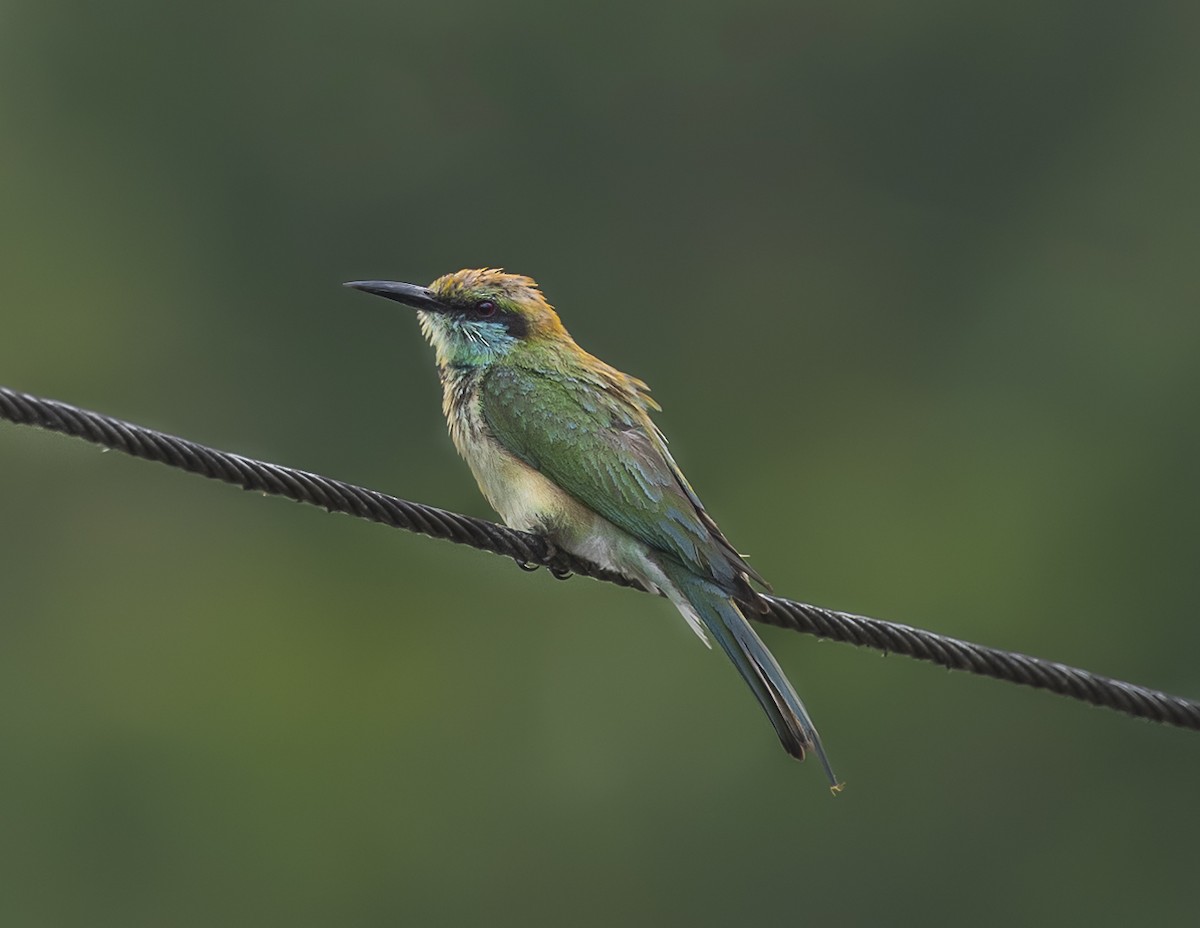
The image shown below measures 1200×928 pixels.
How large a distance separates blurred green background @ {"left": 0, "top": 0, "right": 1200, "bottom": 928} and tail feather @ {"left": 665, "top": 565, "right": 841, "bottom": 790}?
5441mm

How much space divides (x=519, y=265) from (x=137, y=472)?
2.95 metres

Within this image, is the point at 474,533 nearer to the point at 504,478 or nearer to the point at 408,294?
the point at 504,478

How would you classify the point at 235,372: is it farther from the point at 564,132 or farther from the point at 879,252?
the point at 879,252

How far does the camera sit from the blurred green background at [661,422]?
11.4 metres

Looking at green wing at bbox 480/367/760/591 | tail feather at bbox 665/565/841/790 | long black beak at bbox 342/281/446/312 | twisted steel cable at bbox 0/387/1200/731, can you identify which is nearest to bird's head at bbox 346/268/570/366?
long black beak at bbox 342/281/446/312

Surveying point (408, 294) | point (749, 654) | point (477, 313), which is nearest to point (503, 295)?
point (477, 313)

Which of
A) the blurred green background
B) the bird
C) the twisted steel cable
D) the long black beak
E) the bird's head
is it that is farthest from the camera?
the blurred green background

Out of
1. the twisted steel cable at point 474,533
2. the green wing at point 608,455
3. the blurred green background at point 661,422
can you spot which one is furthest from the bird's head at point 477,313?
the blurred green background at point 661,422

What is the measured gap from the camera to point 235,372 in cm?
1359

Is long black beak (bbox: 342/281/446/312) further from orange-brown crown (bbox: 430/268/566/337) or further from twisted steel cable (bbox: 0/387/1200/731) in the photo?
twisted steel cable (bbox: 0/387/1200/731)

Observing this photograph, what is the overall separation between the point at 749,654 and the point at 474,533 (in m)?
0.60

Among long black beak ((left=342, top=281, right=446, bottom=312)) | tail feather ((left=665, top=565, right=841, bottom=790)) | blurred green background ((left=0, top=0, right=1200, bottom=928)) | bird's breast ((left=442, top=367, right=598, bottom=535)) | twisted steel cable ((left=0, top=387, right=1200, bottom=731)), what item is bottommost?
blurred green background ((left=0, top=0, right=1200, bottom=928))

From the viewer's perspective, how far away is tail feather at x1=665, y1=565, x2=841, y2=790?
11.3 feet

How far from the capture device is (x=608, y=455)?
156 inches
